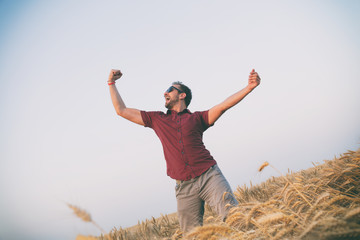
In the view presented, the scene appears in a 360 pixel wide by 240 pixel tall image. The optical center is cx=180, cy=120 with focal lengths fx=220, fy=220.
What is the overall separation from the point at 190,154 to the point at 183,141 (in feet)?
0.76

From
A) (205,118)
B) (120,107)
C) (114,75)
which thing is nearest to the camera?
(205,118)

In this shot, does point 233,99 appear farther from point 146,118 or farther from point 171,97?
point 146,118

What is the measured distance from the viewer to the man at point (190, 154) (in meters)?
3.06

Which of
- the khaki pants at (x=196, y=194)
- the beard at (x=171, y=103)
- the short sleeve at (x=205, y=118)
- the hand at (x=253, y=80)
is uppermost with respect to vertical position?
the beard at (x=171, y=103)

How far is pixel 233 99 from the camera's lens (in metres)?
3.20

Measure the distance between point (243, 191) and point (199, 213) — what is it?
Answer: 282cm

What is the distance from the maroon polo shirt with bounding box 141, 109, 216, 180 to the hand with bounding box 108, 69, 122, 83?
0.77 meters

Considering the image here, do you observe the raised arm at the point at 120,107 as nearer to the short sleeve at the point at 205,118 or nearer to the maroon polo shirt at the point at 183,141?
the maroon polo shirt at the point at 183,141

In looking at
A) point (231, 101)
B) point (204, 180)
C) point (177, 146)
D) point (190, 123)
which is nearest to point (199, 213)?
point (204, 180)

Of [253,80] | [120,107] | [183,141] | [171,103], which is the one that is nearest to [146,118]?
[120,107]

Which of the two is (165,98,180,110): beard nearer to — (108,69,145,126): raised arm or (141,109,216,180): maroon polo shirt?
(141,109,216,180): maroon polo shirt

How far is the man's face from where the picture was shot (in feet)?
13.2

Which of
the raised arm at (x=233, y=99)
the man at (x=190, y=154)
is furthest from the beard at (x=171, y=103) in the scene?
the raised arm at (x=233, y=99)

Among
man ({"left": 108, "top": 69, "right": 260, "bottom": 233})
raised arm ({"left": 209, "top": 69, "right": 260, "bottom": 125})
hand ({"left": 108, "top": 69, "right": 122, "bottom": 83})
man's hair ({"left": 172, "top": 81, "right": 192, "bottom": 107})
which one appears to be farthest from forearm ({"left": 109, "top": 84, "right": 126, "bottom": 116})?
raised arm ({"left": 209, "top": 69, "right": 260, "bottom": 125})
